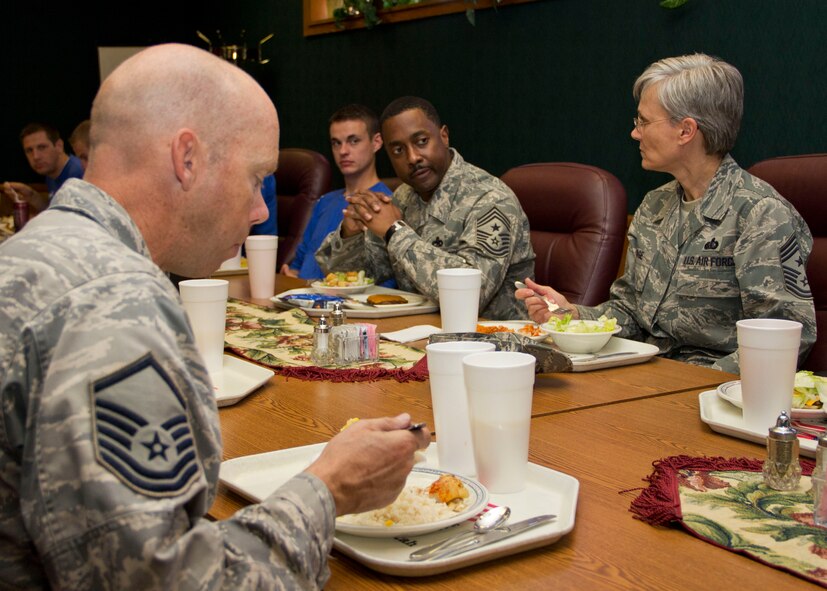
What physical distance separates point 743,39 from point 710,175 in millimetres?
1185

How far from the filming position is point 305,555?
83cm

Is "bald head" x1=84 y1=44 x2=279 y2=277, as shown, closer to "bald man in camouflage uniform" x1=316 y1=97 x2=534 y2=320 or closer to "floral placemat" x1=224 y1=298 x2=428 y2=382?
"floral placemat" x1=224 y1=298 x2=428 y2=382

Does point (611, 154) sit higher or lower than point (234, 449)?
higher

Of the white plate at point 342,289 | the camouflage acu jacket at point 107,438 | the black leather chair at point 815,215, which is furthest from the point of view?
the white plate at point 342,289

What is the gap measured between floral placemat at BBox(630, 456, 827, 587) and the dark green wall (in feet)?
7.43

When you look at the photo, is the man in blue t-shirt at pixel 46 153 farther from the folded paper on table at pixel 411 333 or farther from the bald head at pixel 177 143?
the bald head at pixel 177 143

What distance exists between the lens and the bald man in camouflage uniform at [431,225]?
270 centimetres

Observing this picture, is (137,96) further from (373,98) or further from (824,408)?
(373,98)

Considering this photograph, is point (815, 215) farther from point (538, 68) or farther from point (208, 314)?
point (538, 68)

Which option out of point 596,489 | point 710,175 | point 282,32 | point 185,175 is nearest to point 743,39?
point 710,175

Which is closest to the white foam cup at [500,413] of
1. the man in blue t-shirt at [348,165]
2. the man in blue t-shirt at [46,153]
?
the man in blue t-shirt at [348,165]

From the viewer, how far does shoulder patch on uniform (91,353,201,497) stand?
2.26 feet

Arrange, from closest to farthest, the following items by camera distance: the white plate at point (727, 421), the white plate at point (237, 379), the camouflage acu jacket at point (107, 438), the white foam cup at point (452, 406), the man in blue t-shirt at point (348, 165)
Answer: the camouflage acu jacket at point (107, 438) < the white foam cup at point (452, 406) < the white plate at point (727, 421) < the white plate at point (237, 379) < the man in blue t-shirt at point (348, 165)

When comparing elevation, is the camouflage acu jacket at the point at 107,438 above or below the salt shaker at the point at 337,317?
above
